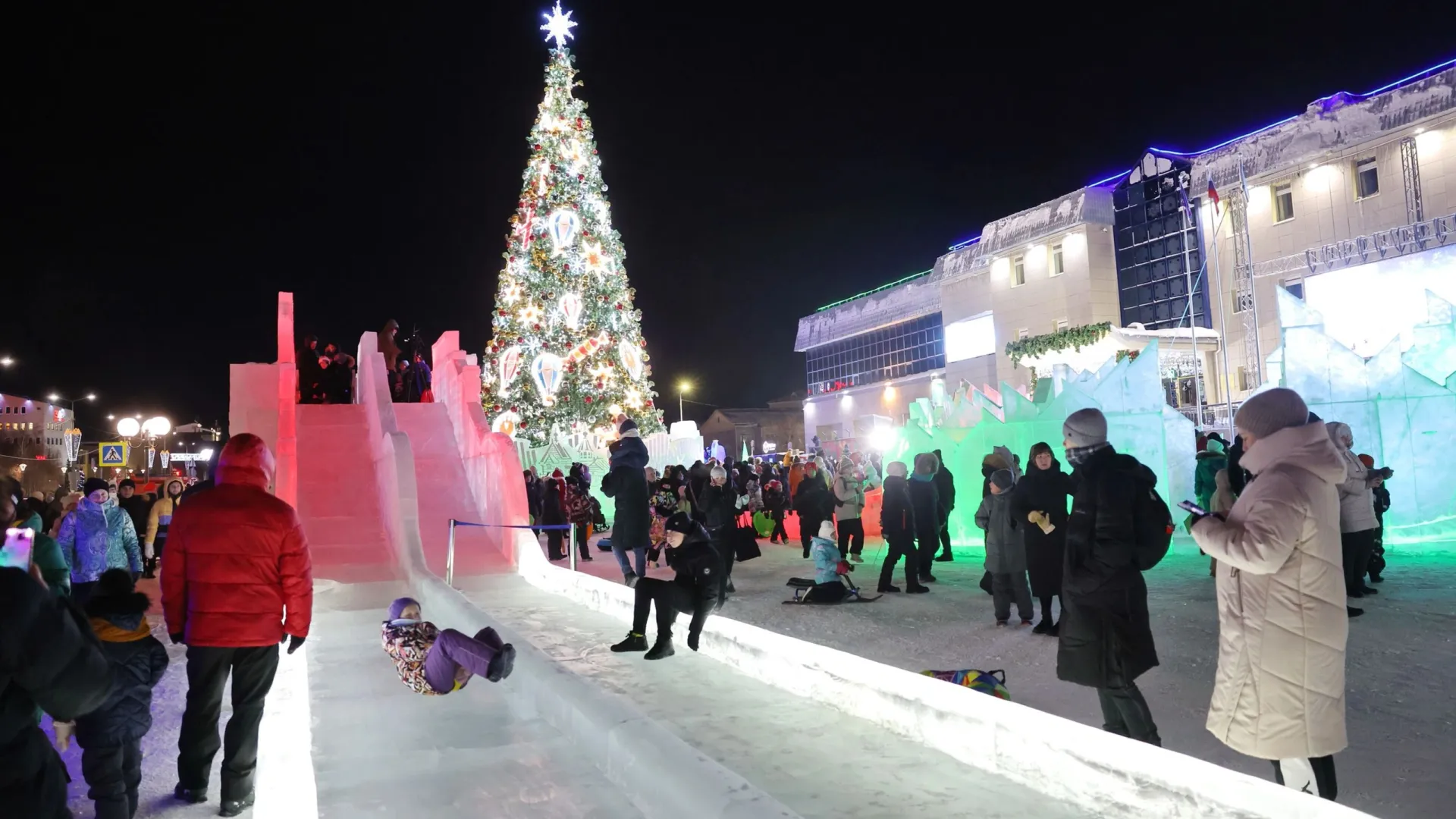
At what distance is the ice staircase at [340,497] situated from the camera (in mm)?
11227

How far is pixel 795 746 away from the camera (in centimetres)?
456

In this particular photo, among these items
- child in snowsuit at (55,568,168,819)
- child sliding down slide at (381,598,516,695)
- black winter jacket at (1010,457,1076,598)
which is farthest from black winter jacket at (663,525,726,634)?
child in snowsuit at (55,568,168,819)

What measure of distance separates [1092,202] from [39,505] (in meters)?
34.9

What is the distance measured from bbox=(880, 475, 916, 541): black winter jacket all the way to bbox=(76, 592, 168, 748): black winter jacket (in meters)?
7.17

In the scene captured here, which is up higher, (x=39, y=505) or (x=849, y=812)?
(x=39, y=505)

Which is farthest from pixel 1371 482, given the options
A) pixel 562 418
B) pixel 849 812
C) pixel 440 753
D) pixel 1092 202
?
pixel 1092 202

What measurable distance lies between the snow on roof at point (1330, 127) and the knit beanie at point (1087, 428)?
26.5 metres

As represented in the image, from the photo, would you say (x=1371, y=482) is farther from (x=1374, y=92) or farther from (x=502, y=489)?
(x=1374, y=92)

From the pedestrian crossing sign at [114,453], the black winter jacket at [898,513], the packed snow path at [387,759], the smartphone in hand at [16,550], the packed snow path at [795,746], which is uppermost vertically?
the pedestrian crossing sign at [114,453]

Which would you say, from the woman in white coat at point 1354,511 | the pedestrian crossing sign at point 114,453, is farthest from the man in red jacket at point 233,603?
the pedestrian crossing sign at point 114,453

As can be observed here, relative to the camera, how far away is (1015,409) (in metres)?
13.9

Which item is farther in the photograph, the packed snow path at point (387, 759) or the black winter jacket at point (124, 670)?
the packed snow path at point (387, 759)

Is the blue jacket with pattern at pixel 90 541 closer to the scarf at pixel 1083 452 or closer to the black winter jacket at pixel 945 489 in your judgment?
the scarf at pixel 1083 452

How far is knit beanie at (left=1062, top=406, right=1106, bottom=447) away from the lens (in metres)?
4.42
